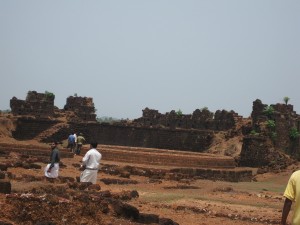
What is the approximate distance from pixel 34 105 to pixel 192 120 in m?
A: 13.1

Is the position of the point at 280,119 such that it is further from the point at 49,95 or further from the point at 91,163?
the point at 91,163

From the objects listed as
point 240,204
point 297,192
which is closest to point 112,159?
point 240,204

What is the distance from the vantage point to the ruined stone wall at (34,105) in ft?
139

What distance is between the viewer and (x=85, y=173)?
15000mm

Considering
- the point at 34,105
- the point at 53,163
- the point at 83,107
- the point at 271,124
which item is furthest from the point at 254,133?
the point at 53,163

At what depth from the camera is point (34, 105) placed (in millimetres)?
43062

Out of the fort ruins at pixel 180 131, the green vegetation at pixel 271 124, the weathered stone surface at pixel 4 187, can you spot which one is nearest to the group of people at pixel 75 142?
the fort ruins at pixel 180 131

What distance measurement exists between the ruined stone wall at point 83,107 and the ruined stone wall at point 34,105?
274cm

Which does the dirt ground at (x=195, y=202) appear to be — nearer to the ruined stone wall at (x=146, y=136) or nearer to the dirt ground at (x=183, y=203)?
the dirt ground at (x=183, y=203)

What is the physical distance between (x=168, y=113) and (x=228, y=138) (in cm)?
663

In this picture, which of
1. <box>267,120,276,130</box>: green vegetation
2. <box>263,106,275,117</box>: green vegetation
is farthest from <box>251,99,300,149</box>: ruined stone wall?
<box>267,120,276,130</box>: green vegetation

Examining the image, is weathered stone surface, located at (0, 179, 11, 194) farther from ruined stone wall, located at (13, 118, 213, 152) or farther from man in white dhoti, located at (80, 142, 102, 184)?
ruined stone wall, located at (13, 118, 213, 152)

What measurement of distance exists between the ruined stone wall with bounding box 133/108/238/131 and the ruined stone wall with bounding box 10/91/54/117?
7.71 meters

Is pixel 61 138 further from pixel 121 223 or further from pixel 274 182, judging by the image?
pixel 121 223
